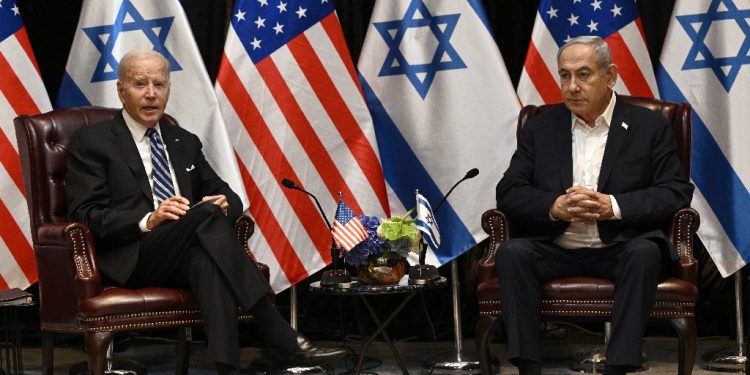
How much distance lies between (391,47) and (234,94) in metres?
0.85

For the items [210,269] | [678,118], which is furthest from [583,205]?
[210,269]

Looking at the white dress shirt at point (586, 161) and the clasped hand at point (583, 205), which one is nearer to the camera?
the clasped hand at point (583, 205)

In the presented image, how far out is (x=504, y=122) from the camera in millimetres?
5621

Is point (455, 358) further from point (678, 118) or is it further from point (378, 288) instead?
point (678, 118)

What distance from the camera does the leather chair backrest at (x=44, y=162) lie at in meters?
4.85

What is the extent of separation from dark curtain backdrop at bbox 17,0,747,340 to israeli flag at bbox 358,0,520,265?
1.86ft

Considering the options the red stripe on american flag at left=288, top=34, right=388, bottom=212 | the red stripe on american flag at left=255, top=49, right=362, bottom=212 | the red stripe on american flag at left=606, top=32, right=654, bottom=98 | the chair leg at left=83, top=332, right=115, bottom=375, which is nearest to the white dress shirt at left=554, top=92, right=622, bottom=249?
the red stripe on american flag at left=606, top=32, right=654, bottom=98

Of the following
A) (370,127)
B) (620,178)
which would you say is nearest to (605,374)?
(620,178)

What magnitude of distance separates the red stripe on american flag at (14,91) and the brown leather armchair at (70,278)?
0.68m

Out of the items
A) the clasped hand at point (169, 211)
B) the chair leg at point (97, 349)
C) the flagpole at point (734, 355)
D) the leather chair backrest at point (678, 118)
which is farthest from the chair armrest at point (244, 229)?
the flagpole at point (734, 355)

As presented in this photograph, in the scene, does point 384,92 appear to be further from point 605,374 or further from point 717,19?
point 605,374

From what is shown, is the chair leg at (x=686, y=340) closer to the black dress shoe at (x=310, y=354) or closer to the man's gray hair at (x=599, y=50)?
the man's gray hair at (x=599, y=50)

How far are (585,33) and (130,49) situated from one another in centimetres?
236

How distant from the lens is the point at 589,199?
176 inches
